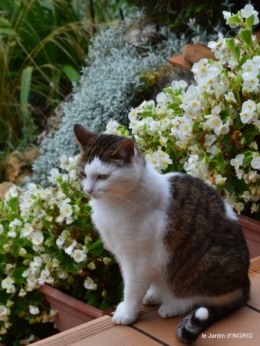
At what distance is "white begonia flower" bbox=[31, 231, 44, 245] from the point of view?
3.13 metres

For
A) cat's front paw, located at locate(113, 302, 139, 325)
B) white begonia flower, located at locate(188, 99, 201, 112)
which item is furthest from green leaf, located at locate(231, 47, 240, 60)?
cat's front paw, located at locate(113, 302, 139, 325)

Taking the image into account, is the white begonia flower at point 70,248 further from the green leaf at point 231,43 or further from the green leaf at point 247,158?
the green leaf at point 231,43

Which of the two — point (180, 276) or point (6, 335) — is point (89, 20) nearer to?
point (6, 335)

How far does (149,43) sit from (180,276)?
317 cm

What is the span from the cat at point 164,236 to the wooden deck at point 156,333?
0.10 feet

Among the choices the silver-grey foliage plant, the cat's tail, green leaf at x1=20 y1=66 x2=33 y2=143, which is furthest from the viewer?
green leaf at x1=20 y1=66 x2=33 y2=143

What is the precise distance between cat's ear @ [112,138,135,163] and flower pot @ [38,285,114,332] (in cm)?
99

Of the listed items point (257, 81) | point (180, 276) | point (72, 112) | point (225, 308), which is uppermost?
point (257, 81)

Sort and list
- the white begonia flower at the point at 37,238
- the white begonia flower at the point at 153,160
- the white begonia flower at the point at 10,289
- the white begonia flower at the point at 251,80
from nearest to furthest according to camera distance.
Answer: the white begonia flower at the point at 251,80, the white begonia flower at the point at 153,160, the white begonia flower at the point at 37,238, the white begonia flower at the point at 10,289

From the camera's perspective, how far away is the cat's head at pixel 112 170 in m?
2.24

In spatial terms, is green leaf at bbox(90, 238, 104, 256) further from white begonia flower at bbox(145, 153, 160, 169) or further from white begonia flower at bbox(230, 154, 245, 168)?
white begonia flower at bbox(230, 154, 245, 168)

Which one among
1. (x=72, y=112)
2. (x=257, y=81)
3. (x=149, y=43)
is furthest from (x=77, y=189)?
(x=149, y=43)

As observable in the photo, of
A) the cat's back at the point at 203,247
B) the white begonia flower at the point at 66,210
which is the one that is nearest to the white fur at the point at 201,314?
the cat's back at the point at 203,247

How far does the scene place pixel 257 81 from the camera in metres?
2.80
